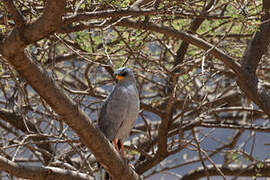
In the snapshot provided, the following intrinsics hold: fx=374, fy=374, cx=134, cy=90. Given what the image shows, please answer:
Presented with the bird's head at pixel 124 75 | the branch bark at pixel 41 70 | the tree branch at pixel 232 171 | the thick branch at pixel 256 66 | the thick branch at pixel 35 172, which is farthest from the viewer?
the tree branch at pixel 232 171

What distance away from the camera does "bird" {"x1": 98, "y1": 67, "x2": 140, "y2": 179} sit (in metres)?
4.31

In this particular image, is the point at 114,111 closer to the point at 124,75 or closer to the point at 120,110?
the point at 120,110

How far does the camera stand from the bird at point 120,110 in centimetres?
431

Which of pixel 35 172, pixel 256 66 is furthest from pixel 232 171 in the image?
pixel 35 172

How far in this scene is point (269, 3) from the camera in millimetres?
4398

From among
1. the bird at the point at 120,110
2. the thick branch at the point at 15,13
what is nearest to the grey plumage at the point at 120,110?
the bird at the point at 120,110

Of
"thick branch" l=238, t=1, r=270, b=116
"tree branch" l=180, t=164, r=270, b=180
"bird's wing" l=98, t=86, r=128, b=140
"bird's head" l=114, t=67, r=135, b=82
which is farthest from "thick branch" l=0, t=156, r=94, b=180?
"tree branch" l=180, t=164, r=270, b=180

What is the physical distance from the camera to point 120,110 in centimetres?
431

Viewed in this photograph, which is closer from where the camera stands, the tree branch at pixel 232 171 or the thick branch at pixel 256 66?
the thick branch at pixel 256 66

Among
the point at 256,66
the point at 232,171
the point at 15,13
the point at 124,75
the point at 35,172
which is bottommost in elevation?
the point at 35,172

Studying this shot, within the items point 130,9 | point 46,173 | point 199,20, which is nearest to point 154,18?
point 130,9

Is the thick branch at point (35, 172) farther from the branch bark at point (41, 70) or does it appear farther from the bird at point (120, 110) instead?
the bird at point (120, 110)

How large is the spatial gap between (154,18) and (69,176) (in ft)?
6.30

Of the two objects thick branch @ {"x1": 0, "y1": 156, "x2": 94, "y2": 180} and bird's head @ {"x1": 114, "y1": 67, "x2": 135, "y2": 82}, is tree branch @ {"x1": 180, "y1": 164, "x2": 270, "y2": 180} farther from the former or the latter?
thick branch @ {"x1": 0, "y1": 156, "x2": 94, "y2": 180}
